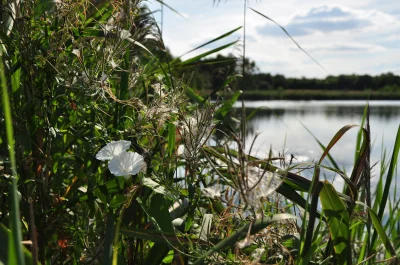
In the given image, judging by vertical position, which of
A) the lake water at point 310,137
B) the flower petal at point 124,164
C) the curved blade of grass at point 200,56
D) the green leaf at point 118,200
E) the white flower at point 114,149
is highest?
the curved blade of grass at point 200,56

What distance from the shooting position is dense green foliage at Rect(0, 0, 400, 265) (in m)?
0.71

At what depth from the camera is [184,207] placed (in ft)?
2.68

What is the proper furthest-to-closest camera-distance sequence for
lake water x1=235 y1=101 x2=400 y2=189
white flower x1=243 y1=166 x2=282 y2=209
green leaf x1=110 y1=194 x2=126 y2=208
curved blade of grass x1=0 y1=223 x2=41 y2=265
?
lake water x1=235 y1=101 x2=400 y2=189 < green leaf x1=110 y1=194 x2=126 y2=208 < curved blade of grass x1=0 y1=223 x2=41 y2=265 < white flower x1=243 y1=166 x2=282 y2=209

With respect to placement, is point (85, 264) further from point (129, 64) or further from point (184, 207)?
point (129, 64)

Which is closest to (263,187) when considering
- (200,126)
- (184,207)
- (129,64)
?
(200,126)

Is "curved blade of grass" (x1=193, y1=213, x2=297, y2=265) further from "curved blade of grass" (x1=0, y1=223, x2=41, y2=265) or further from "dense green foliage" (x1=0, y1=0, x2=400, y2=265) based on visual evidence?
"curved blade of grass" (x1=0, y1=223, x2=41, y2=265)

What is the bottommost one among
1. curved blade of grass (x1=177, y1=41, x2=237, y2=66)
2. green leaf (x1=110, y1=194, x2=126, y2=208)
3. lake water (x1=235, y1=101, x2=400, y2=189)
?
lake water (x1=235, y1=101, x2=400, y2=189)

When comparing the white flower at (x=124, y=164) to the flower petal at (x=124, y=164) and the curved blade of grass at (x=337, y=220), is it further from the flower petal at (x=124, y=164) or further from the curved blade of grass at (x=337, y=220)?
the curved blade of grass at (x=337, y=220)

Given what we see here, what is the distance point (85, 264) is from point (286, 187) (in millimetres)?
376

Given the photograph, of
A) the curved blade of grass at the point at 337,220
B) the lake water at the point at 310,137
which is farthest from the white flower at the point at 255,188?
the curved blade of grass at the point at 337,220

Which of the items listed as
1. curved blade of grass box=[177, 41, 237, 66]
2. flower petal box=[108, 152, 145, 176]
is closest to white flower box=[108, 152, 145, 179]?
flower petal box=[108, 152, 145, 176]

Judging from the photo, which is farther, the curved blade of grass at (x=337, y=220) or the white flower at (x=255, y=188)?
the curved blade of grass at (x=337, y=220)

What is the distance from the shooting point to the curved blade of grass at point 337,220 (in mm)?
704

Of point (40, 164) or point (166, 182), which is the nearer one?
point (166, 182)
